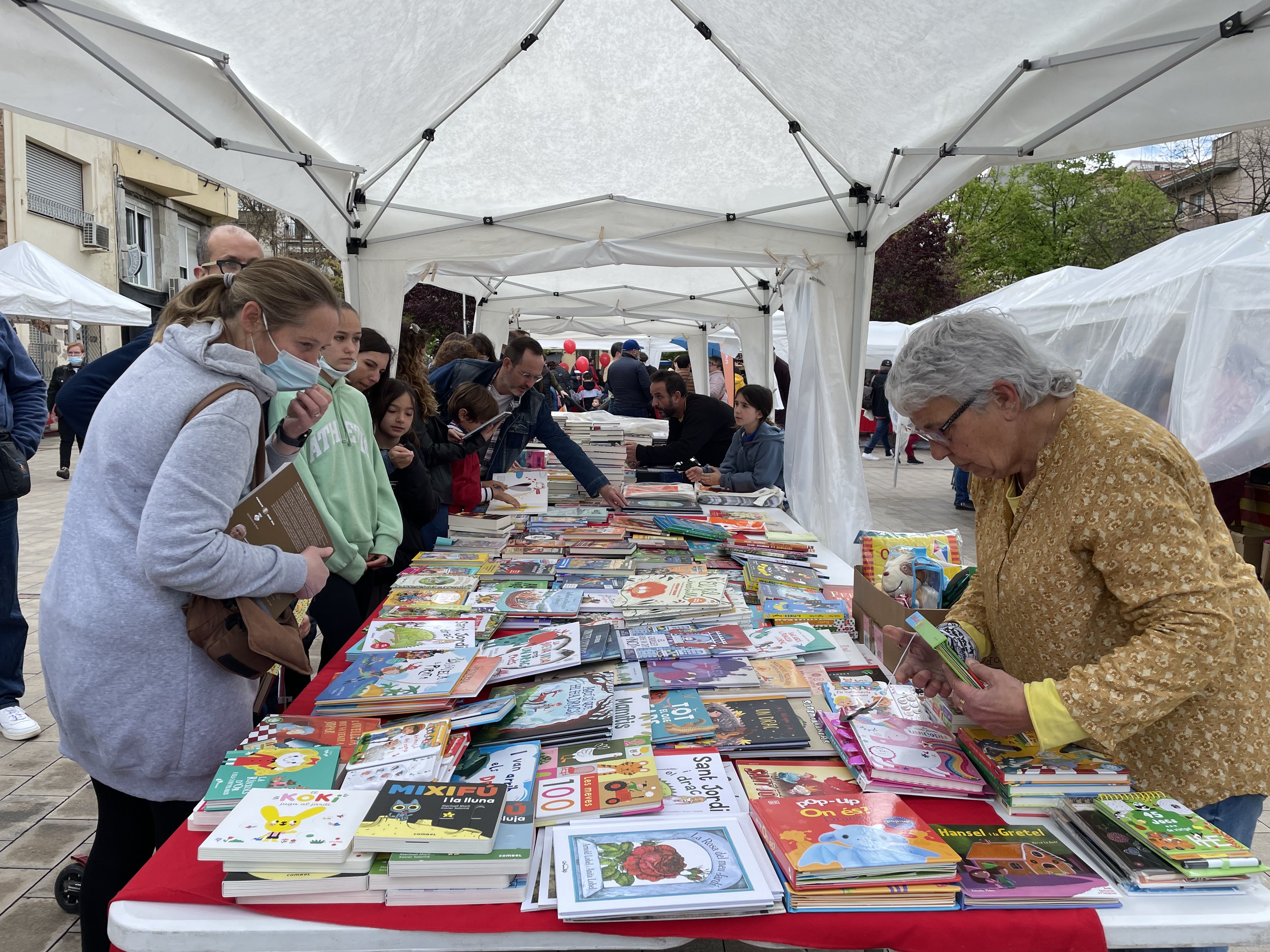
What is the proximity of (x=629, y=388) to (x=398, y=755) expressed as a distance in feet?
28.5

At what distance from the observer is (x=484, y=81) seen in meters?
4.32

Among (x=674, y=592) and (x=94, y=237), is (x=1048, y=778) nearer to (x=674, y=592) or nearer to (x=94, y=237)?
(x=674, y=592)

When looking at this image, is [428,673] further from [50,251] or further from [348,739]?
[50,251]

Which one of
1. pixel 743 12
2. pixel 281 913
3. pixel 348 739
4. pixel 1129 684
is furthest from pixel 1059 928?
pixel 743 12

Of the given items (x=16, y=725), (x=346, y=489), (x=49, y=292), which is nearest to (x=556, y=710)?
(x=346, y=489)

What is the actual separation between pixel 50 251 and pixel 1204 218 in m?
29.8

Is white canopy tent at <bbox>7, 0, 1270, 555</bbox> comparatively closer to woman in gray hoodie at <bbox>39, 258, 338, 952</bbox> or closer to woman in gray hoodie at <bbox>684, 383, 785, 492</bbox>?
woman in gray hoodie at <bbox>684, 383, 785, 492</bbox>

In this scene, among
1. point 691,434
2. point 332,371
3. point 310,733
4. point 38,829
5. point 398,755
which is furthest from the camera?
point 691,434

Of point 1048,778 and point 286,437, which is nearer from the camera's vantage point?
point 1048,778

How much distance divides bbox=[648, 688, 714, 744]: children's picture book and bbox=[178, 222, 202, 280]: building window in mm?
25143

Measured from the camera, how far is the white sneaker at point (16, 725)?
10.8 feet

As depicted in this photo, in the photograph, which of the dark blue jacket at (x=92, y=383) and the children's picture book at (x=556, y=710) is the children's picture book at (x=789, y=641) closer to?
the children's picture book at (x=556, y=710)

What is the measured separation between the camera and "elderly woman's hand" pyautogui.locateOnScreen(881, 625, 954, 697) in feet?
5.46

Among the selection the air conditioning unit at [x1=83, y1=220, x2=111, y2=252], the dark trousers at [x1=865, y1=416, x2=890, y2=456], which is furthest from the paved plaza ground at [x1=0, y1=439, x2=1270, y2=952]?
the air conditioning unit at [x1=83, y1=220, x2=111, y2=252]
